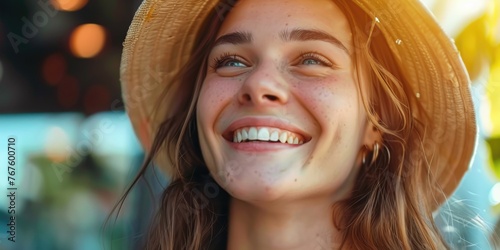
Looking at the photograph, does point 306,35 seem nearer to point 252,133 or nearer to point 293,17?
point 293,17

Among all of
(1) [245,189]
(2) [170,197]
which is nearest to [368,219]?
(1) [245,189]

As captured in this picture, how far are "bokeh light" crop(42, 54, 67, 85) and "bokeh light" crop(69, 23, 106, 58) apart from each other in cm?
6

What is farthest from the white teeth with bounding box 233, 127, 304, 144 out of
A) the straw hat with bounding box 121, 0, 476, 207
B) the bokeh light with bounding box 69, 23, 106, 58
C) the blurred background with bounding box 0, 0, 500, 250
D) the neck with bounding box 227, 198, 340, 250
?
the bokeh light with bounding box 69, 23, 106, 58

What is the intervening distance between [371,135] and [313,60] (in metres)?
0.20

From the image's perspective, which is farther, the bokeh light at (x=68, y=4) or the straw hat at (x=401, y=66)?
the bokeh light at (x=68, y=4)

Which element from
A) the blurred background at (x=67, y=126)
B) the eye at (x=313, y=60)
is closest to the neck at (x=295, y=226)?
the eye at (x=313, y=60)

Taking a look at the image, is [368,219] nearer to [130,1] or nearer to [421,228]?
[421,228]

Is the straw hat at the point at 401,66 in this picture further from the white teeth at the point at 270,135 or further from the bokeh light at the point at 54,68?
the bokeh light at the point at 54,68

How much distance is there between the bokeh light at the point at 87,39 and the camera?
2.70m

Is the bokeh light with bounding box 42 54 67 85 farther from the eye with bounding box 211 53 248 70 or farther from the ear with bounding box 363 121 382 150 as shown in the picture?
the ear with bounding box 363 121 382 150

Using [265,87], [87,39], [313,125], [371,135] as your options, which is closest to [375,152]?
[371,135]

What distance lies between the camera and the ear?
154 cm

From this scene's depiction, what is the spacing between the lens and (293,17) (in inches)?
58.5

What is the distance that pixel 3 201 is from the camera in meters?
2.58
